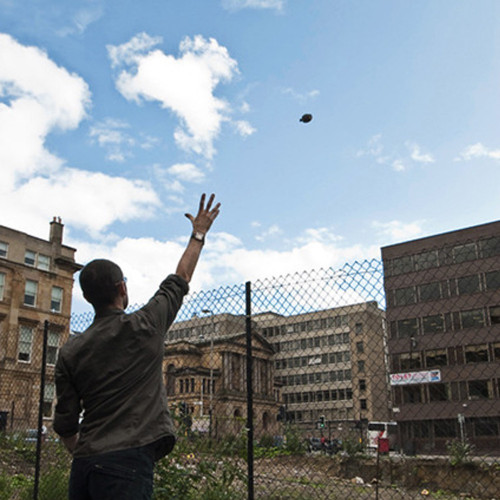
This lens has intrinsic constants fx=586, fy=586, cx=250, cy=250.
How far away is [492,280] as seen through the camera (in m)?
60.6

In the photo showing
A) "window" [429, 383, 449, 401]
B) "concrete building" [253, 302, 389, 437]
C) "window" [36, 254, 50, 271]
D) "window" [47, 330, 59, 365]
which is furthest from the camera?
"concrete building" [253, 302, 389, 437]

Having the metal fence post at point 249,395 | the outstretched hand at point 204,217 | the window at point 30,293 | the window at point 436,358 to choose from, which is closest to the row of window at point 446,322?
the window at point 436,358

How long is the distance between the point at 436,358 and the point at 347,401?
18.9 m

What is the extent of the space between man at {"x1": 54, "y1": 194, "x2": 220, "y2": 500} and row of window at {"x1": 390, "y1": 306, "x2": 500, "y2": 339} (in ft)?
206

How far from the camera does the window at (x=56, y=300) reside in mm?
45594

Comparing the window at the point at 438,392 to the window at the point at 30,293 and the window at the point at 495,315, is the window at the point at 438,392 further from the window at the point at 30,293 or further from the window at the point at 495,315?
the window at the point at 30,293

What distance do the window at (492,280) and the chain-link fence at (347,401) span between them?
0.11 meters

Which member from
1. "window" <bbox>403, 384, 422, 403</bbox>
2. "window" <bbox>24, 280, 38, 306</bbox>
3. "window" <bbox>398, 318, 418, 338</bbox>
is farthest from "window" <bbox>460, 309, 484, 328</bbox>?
"window" <bbox>24, 280, 38, 306</bbox>

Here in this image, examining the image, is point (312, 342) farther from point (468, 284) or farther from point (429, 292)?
point (468, 284)

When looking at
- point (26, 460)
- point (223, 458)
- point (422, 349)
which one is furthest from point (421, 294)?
point (223, 458)

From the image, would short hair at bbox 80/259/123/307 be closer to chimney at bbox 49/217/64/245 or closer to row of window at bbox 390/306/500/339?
chimney at bbox 49/217/64/245

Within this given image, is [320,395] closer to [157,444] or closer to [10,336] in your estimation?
[10,336]

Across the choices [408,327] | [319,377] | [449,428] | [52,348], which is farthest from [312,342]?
[52,348]

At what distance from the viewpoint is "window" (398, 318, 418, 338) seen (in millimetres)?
64988
